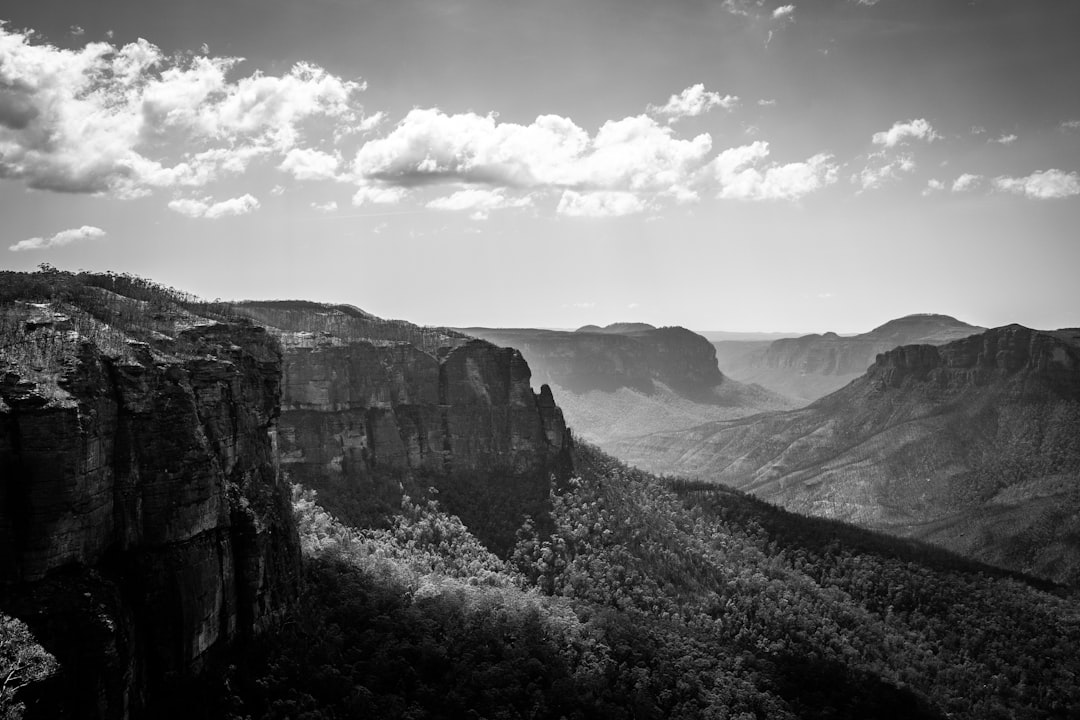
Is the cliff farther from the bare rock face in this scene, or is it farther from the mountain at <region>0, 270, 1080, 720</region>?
the mountain at <region>0, 270, 1080, 720</region>

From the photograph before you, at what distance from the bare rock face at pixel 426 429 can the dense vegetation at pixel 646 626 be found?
592 cm

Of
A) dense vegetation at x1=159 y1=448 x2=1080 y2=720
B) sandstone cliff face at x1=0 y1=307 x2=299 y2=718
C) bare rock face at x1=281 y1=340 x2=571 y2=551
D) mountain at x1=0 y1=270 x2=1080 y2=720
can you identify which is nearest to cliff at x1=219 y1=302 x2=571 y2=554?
bare rock face at x1=281 y1=340 x2=571 y2=551

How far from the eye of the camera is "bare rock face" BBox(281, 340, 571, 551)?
338 feet

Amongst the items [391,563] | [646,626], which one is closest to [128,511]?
[391,563]

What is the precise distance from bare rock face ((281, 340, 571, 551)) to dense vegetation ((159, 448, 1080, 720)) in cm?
592

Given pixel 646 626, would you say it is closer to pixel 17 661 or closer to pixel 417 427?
pixel 417 427

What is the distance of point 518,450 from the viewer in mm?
116562

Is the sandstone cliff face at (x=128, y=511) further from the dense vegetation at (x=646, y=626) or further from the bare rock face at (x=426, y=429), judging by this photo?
the bare rock face at (x=426, y=429)

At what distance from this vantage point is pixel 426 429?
11338 cm

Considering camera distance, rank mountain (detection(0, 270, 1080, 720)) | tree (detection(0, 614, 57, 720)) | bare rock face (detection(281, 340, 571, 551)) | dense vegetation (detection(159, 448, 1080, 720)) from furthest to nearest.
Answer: bare rock face (detection(281, 340, 571, 551)) < dense vegetation (detection(159, 448, 1080, 720)) < mountain (detection(0, 270, 1080, 720)) < tree (detection(0, 614, 57, 720))

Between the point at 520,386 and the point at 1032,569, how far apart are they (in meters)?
94.4

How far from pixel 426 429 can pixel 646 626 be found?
4650 centimetres

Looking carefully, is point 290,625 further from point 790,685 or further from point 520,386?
point 520,386

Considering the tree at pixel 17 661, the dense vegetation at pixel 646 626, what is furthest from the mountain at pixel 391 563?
the dense vegetation at pixel 646 626
